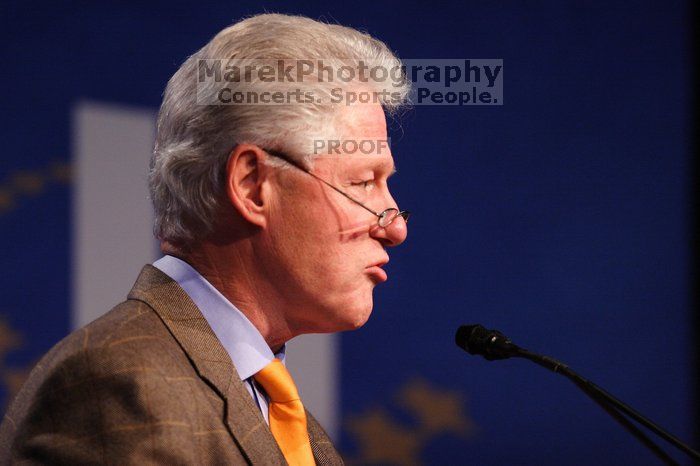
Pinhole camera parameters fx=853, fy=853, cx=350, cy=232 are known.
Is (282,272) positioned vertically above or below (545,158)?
below

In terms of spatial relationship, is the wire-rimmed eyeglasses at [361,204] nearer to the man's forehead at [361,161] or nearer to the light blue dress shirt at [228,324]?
the man's forehead at [361,161]

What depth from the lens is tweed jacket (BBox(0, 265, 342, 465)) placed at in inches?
40.1

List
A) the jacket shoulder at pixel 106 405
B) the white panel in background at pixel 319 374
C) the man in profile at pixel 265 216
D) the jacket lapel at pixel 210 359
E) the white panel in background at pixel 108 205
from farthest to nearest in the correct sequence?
the white panel in background at pixel 319 374 → the white panel in background at pixel 108 205 → the man in profile at pixel 265 216 → the jacket lapel at pixel 210 359 → the jacket shoulder at pixel 106 405

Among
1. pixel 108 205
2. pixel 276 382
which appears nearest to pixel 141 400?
pixel 276 382

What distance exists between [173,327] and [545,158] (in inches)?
67.7

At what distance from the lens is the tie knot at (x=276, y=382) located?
130 cm

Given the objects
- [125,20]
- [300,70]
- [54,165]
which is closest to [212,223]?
[300,70]

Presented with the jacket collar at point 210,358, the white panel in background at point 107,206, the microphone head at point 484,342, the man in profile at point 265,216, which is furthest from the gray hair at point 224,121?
the white panel in background at point 107,206

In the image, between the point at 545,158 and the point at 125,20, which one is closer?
the point at 125,20

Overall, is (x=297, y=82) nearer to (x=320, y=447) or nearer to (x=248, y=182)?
(x=248, y=182)

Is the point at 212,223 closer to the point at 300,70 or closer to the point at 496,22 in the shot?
the point at 300,70

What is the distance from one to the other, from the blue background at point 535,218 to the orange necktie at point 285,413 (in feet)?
3.89

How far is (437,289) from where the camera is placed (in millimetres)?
2549

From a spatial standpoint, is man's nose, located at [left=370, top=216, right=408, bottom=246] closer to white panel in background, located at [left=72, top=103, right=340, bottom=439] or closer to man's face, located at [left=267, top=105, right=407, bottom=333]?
man's face, located at [left=267, top=105, right=407, bottom=333]
